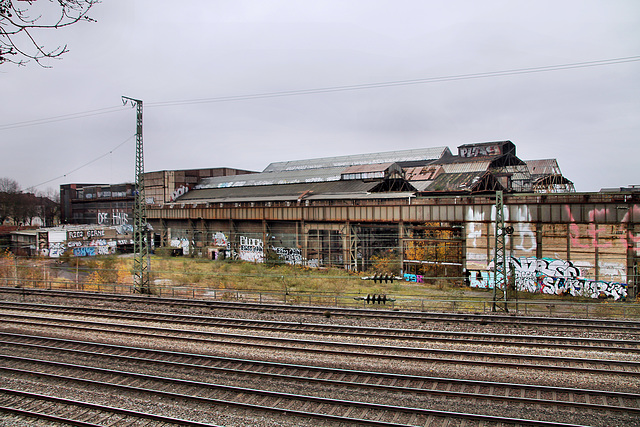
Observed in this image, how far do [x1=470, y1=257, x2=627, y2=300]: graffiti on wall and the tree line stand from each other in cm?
8393

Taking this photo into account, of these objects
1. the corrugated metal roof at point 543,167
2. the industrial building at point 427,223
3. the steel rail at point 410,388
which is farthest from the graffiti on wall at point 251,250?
the corrugated metal roof at point 543,167

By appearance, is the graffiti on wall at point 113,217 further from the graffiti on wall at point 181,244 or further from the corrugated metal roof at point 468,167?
the corrugated metal roof at point 468,167

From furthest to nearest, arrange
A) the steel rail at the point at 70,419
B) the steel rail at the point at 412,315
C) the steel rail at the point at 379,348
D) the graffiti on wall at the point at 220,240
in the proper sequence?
the graffiti on wall at the point at 220,240
the steel rail at the point at 412,315
the steel rail at the point at 379,348
the steel rail at the point at 70,419

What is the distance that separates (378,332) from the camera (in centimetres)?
1705

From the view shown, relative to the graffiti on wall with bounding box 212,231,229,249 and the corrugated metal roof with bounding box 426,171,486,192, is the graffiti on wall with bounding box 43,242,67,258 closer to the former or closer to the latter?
the graffiti on wall with bounding box 212,231,229,249

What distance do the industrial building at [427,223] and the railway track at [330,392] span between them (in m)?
16.6

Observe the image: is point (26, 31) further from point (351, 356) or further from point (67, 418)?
point (351, 356)

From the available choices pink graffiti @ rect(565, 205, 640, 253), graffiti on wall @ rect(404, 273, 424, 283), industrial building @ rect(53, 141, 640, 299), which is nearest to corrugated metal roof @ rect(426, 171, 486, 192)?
industrial building @ rect(53, 141, 640, 299)

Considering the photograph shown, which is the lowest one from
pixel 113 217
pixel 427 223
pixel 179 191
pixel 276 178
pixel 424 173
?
pixel 427 223

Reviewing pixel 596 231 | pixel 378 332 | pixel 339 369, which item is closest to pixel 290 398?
pixel 339 369

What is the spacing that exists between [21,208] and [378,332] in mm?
95715

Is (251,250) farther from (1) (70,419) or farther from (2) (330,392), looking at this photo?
(1) (70,419)

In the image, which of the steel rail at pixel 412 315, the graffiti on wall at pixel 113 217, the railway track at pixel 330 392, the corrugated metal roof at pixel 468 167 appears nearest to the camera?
the railway track at pixel 330 392

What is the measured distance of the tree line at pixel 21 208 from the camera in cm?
8250
